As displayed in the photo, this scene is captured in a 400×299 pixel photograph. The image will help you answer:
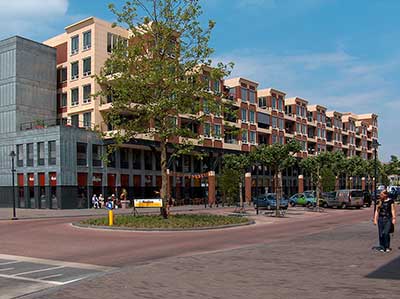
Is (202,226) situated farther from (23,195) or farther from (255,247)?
(23,195)

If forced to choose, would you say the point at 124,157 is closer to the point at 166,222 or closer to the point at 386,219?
the point at 166,222

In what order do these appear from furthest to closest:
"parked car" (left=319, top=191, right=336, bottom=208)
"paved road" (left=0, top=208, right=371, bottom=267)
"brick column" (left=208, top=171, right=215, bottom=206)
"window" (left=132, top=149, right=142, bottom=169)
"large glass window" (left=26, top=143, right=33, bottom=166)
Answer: "brick column" (left=208, top=171, right=215, bottom=206), "window" (left=132, top=149, right=142, bottom=169), "large glass window" (left=26, top=143, right=33, bottom=166), "parked car" (left=319, top=191, right=336, bottom=208), "paved road" (left=0, top=208, right=371, bottom=267)

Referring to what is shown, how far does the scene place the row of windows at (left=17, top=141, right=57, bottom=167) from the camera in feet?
152

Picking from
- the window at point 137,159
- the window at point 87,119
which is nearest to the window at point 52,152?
the window at point 87,119

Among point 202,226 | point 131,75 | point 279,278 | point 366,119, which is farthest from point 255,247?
point 366,119

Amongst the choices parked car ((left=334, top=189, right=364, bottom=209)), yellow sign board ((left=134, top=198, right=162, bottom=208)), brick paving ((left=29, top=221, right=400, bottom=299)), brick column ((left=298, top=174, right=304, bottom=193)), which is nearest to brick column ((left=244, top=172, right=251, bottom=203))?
brick column ((left=298, top=174, right=304, bottom=193))

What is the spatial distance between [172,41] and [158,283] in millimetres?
19425

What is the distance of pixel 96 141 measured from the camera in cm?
4925

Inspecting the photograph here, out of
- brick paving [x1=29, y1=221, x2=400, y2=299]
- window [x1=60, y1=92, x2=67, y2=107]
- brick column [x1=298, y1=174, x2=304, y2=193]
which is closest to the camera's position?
brick paving [x1=29, y1=221, x2=400, y2=299]

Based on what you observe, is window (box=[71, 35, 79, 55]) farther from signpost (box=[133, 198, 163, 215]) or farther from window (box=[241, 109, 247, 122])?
signpost (box=[133, 198, 163, 215])

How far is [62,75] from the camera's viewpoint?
56062 mm

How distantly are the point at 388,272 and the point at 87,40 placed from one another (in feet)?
157

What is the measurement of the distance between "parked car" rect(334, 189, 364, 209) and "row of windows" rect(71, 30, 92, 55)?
98.6 feet

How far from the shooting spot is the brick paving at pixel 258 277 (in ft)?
26.0
